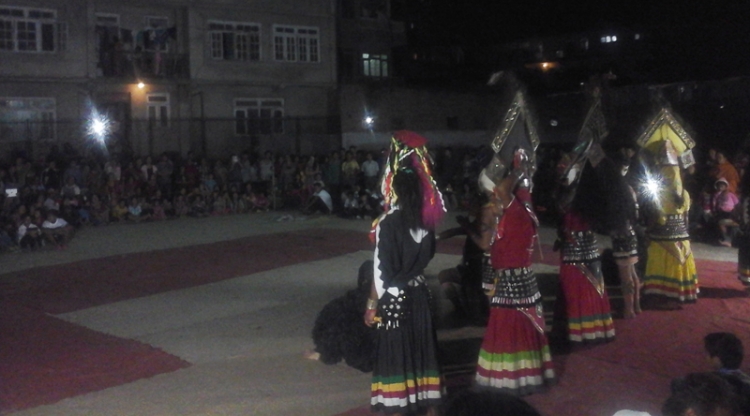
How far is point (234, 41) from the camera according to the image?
29688 millimetres

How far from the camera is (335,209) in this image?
2030 centimetres

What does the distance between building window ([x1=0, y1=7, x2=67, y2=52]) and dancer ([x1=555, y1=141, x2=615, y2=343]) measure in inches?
870

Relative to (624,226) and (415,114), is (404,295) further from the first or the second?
(415,114)

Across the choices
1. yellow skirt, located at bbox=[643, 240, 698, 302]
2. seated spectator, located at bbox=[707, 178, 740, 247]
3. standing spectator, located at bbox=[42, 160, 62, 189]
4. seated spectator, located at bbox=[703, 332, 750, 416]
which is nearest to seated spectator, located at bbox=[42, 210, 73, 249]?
standing spectator, located at bbox=[42, 160, 62, 189]

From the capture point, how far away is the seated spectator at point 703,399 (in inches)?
125

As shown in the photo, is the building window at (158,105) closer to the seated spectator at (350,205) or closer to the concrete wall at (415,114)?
the concrete wall at (415,114)

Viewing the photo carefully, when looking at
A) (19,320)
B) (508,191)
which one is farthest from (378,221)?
(19,320)

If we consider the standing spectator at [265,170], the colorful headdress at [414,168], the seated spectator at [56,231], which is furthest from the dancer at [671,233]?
the standing spectator at [265,170]

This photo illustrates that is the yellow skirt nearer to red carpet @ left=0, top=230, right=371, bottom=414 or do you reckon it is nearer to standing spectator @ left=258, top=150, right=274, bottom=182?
red carpet @ left=0, top=230, right=371, bottom=414

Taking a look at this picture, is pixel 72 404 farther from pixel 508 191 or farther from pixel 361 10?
pixel 361 10

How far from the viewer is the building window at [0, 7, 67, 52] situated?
24469 millimetres

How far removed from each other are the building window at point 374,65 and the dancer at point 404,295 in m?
31.3

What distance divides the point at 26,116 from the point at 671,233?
A: 72.0 ft

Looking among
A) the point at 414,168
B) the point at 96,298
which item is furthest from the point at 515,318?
the point at 96,298
